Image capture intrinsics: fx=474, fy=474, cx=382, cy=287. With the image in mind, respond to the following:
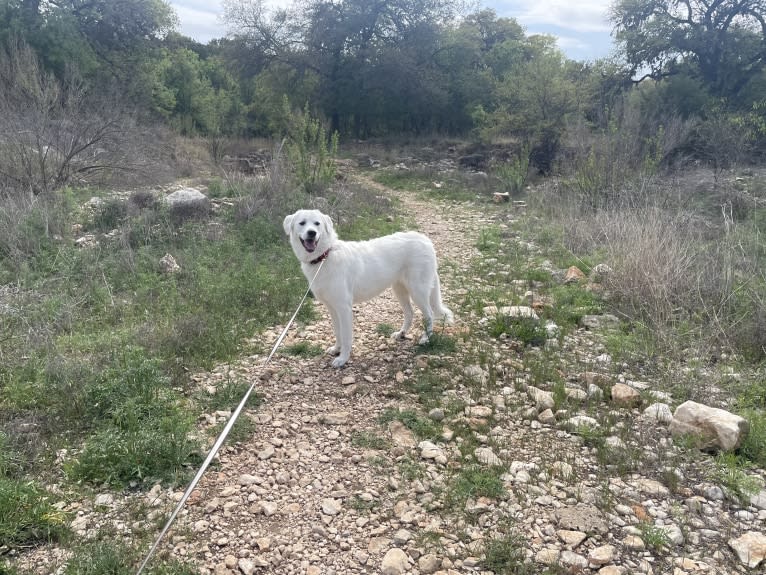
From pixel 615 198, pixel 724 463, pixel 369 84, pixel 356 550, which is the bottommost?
pixel 356 550

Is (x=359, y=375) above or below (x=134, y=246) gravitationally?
below

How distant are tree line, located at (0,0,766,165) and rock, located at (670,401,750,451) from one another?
→ 1632 centimetres

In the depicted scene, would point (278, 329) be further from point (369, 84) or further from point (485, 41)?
point (485, 41)

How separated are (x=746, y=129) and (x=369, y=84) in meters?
18.3

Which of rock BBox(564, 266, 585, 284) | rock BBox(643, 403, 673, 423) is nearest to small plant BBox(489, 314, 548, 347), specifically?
rock BBox(643, 403, 673, 423)

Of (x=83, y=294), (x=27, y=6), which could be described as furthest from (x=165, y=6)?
(x=83, y=294)

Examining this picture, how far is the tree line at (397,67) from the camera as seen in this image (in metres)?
20.1

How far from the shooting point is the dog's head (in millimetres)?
4457

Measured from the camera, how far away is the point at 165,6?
24.9 meters

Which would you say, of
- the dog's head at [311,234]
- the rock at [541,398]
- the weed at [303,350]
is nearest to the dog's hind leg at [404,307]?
the weed at [303,350]

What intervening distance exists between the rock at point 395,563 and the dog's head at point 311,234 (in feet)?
8.99

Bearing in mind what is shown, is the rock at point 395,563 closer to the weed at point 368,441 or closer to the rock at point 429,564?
the rock at point 429,564

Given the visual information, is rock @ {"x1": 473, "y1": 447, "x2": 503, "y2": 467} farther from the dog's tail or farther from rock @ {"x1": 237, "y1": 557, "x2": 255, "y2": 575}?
the dog's tail

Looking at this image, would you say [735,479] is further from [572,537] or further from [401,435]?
[401,435]
